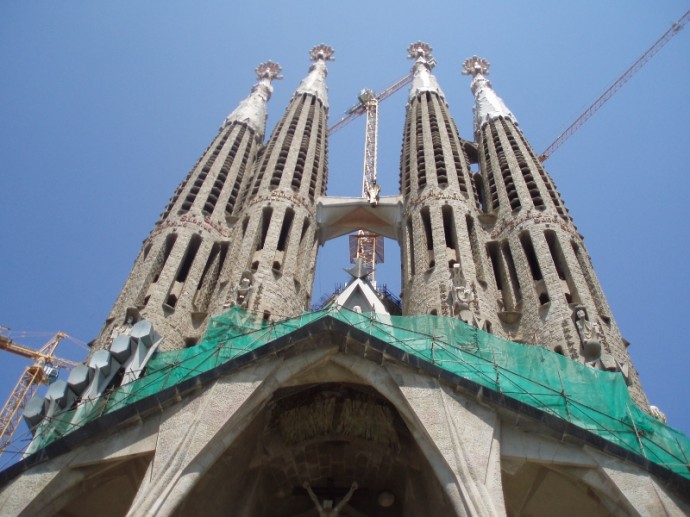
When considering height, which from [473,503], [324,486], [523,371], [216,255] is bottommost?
[473,503]

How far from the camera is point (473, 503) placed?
11.0 meters

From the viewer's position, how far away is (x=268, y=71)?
135 ft

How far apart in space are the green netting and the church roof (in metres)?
0.02

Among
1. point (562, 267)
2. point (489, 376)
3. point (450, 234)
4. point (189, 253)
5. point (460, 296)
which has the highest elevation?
point (450, 234)

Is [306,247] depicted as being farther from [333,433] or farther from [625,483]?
[625,483]

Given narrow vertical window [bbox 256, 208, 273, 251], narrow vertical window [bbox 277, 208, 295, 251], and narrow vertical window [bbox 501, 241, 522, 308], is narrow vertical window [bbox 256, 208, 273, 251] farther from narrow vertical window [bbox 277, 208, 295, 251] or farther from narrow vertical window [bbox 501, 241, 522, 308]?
narrow vertical window [bbox 501, 241, 522, 308]

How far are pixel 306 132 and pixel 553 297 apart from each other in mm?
15796

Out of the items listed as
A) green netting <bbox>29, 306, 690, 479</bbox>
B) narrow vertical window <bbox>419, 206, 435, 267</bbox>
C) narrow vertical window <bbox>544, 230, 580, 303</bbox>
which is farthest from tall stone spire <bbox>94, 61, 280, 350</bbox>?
narrow vertical window <bbox>544, 230, 580, 303</bbox>

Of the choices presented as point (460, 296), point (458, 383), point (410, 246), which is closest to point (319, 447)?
point (458, 383)

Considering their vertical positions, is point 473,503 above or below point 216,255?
below

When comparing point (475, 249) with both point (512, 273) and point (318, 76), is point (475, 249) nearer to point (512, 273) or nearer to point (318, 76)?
point (512, 273)

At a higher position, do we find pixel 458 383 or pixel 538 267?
pixel 538 267

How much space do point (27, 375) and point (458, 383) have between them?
35.0 metres

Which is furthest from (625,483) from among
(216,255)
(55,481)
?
(216,255)
